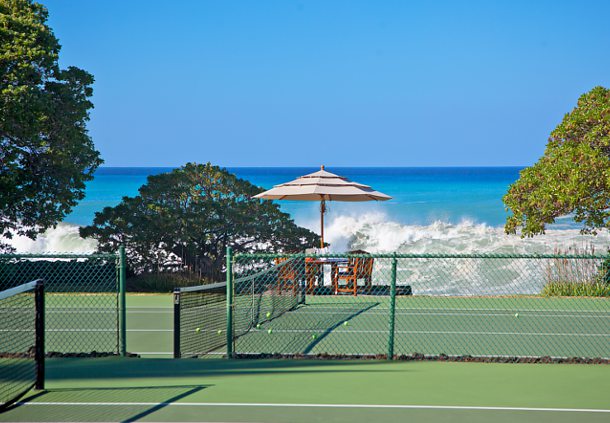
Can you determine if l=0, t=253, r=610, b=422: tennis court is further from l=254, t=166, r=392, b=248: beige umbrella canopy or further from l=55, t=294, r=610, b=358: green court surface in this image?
l=254, t=166, r=392, b=248: beige umbrella canopy

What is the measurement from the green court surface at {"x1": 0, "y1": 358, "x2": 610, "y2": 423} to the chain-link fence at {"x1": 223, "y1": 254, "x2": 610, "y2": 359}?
1.06 metres

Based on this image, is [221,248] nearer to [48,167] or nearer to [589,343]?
[48,167]

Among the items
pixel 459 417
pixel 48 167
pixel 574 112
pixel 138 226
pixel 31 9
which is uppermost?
pixel 31 9

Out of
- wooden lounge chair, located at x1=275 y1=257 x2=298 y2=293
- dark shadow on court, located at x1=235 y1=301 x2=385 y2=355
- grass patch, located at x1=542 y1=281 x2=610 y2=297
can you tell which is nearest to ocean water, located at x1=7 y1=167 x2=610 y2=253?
grass patch, located at x1=542 y1=281 x2=610 y2=297

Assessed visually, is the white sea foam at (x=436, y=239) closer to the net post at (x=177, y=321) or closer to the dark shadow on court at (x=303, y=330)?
the dark shadow on court at (x=303, y=330)

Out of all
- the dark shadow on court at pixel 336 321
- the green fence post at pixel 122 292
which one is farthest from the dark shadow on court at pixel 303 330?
the green fence post at pixel 122 292

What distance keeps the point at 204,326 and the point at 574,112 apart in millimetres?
11149

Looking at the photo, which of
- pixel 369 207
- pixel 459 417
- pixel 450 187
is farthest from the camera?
pixel 450 187

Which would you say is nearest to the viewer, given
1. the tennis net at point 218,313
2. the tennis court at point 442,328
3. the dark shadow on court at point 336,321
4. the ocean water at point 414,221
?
the tennis net at point 218,313

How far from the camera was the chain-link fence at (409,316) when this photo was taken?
1285 cm

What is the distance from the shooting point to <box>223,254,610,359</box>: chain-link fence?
12852 millimetres

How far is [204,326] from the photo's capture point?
1421 cm

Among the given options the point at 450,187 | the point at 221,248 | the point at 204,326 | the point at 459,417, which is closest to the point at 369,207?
the point at 450,187

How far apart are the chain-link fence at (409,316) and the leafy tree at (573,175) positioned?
4.18 feet
